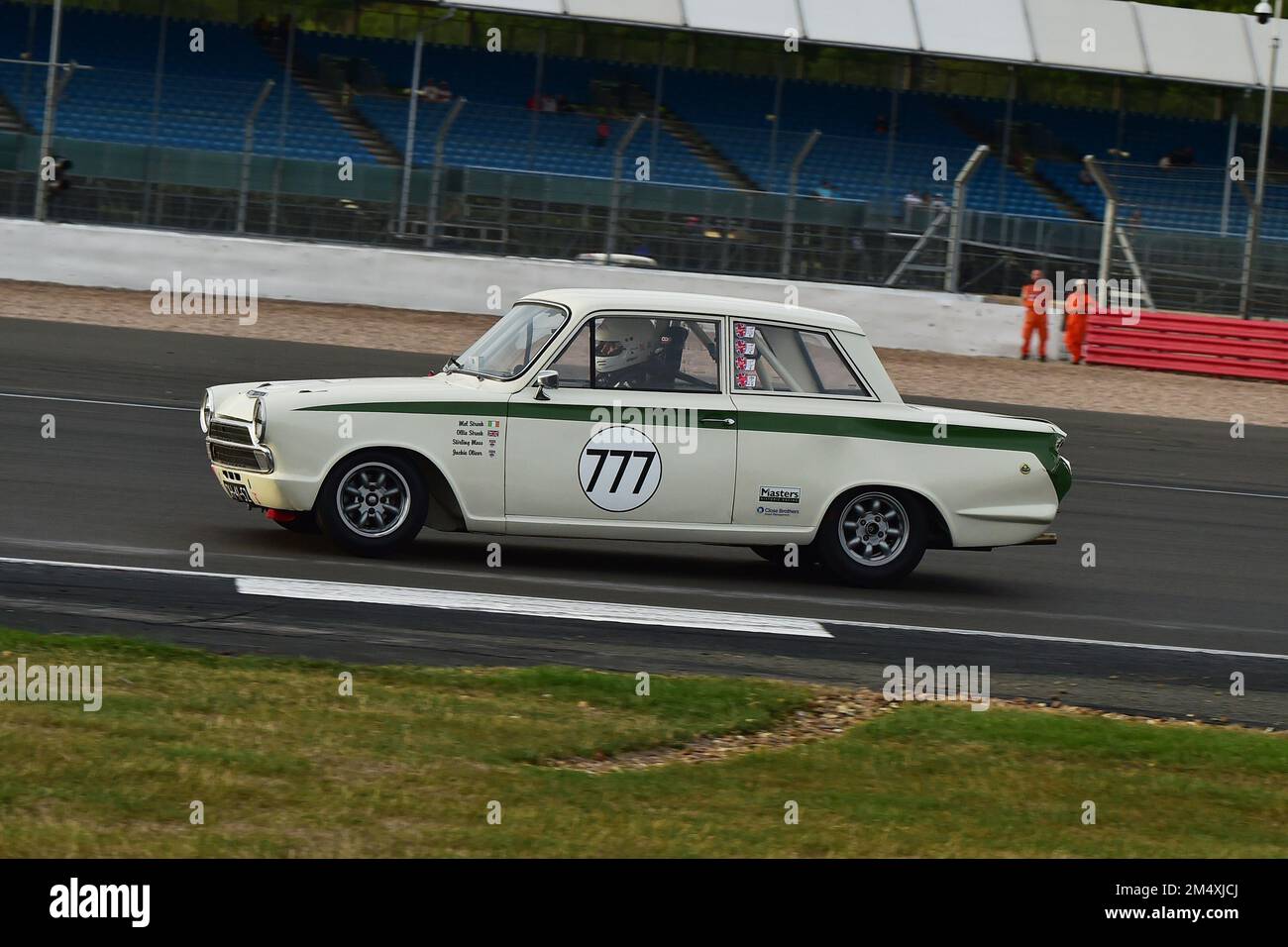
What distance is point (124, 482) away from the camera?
11.7 meters

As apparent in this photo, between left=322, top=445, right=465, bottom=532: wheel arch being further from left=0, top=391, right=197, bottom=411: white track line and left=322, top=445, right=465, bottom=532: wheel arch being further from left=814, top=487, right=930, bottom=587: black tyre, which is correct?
left=0, top=391, right=197, bottom=411: white track line

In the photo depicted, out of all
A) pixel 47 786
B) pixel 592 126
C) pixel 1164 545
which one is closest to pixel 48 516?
pixel 47 786

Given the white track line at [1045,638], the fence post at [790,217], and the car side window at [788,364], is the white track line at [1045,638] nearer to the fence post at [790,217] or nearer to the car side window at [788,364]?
the car side window at [788,364]

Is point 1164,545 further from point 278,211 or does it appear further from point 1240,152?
point 1240,152

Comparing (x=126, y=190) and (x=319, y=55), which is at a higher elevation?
(x=319, y=55)

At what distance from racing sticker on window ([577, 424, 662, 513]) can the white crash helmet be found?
1.30 ft

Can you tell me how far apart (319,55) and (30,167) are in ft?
39.2

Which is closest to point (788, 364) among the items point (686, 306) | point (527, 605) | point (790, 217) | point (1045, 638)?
point (686, 306)

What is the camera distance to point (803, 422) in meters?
9.82

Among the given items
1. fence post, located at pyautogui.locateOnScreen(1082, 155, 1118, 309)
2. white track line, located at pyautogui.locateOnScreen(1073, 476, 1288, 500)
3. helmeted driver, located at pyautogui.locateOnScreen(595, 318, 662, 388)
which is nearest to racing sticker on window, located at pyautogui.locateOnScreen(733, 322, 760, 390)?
helmeted driver, located at pyautogui.locateOnScreen(595, 318, 662, 388)

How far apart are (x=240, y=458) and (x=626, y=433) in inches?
84.9

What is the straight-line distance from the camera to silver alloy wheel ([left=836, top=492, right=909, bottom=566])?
395 inches

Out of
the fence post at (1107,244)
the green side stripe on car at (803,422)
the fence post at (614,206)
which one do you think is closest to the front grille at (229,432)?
the green side stripe on car at (803,422)

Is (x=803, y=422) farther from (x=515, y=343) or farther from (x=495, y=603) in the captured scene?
(x=495, y=603)
